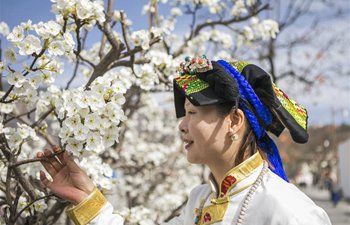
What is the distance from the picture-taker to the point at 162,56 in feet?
11.0

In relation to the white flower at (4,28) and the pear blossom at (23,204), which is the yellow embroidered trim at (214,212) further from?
the white flower at (4,28)

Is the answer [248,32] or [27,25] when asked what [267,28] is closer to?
[248,32]

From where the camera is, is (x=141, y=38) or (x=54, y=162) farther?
(x=141, y=38)

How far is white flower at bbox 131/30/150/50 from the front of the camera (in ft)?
10.0

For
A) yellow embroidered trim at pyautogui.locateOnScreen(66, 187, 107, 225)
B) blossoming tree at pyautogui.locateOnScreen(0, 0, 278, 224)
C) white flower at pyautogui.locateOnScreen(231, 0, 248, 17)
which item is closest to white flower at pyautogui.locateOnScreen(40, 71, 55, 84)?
blossoming tree at pyautogui.locateOnScreen(0, 0, 278, 224)

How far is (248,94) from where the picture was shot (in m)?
1.85

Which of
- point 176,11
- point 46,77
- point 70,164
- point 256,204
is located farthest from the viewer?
point 176,11

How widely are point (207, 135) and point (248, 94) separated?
23cm

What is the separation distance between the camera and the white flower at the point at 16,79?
6.95 feet

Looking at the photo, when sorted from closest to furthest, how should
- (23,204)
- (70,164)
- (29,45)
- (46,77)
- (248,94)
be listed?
(248,94) < (70,164) < (29,45) < (46,77) < (23,204)

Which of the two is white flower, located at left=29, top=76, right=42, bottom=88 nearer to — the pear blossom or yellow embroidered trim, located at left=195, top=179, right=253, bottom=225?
the pear blossom

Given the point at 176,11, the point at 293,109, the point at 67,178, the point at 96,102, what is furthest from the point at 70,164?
the point at 176,11

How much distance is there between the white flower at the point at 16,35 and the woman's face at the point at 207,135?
0.85m

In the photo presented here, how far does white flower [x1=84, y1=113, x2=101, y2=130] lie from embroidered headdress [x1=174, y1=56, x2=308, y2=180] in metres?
0.36
